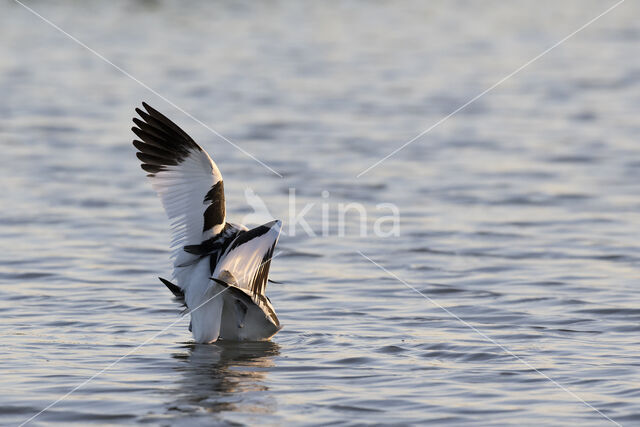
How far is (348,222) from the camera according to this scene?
11875 millimetres

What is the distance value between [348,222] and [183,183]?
4.50 meters

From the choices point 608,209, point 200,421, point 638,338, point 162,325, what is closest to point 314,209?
point 608,209

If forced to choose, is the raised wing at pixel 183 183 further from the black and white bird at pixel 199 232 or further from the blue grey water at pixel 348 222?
the blue grey water at pixel 348 222

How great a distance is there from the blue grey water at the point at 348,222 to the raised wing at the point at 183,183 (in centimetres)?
83

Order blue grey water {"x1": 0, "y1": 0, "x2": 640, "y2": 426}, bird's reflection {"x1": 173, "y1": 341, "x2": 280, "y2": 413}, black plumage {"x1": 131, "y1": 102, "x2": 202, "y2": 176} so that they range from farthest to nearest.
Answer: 1. black plumage {"x1": 131, "y1": 102, "x2": 202, "y2": 176}
2. blue grey water {"x1": 0, "y1": 0, "x2": 640, "y2": 426}
3. bird's reflection {"x1": 173, "y1": 341, "x2": 280, "y2": 413}

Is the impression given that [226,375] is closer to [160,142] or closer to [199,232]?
[199,232]

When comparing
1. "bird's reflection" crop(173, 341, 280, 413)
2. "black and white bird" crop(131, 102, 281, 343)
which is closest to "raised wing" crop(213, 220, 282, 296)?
"black and white bird" crop(131, 102, 281, 343)

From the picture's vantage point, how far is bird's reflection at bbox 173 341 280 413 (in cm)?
648

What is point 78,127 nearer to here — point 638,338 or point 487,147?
point 487,147

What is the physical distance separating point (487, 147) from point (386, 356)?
27.2 feet

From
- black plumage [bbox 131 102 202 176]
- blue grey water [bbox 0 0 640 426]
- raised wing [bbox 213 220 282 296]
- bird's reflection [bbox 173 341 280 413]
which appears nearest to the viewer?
bird's reflection [bbox 173 341 280 413]

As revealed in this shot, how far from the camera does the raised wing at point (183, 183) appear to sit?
294 inches

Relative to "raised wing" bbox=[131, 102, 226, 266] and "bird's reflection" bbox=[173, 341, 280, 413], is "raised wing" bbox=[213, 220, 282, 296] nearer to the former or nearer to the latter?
"raised wing" bbox=[131, 102, 226, 266]

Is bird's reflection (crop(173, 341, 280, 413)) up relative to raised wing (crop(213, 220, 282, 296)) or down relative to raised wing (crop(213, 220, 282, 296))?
down
